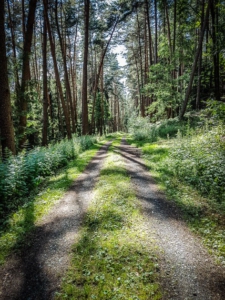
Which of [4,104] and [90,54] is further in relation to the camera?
[90,54]

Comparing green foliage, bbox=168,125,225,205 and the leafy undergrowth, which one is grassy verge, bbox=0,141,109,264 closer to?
the leafy undergrowth

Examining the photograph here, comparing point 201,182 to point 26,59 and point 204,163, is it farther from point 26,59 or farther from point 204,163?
point 26,59

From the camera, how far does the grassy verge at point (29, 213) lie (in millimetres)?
3909

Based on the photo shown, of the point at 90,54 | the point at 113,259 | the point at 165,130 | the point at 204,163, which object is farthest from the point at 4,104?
the point at 90,54

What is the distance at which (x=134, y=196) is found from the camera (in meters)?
5.39

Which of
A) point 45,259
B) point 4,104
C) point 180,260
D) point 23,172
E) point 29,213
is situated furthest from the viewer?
point 4,104

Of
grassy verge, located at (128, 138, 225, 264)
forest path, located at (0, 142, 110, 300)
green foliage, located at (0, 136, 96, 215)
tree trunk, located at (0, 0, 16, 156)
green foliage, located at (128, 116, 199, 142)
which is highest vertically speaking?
tree trunk, located at (0, 0, 16, 156)

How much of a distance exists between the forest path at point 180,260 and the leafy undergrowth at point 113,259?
202 mm

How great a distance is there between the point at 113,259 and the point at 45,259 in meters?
1.27

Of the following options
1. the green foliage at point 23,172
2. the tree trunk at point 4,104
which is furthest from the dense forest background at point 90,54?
the green foliage at point 23,172

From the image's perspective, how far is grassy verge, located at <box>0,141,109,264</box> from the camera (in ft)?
12.8

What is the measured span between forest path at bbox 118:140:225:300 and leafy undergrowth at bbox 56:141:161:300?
202mm

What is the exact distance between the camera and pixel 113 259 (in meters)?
3.16

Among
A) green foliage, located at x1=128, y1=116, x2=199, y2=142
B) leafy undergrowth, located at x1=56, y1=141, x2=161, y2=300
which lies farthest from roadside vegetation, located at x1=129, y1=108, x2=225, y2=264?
green foliage, located at x1=128, y1=116, x2=199, y2=142
